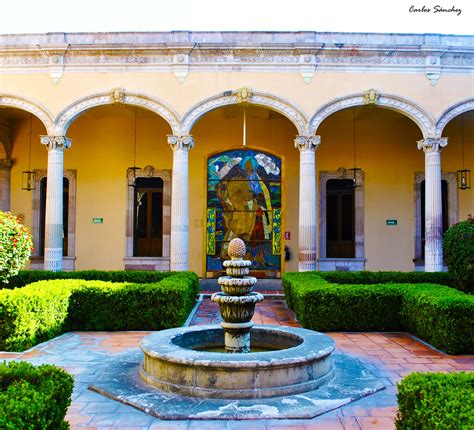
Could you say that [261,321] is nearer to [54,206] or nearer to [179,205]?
[179,205]

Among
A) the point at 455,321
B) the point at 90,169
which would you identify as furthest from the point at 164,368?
the point at 90,169

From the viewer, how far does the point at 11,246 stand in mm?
7914

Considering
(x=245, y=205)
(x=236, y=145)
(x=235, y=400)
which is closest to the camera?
(x=235, y=400)

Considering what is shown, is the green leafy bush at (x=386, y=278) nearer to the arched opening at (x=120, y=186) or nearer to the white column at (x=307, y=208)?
the white column at (x=307, y=208)

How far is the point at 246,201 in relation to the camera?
14.8 m

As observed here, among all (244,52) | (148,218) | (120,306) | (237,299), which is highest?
(244,52)

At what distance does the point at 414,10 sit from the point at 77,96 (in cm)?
854

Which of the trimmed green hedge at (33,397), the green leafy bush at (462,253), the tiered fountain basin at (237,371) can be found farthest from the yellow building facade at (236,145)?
the trimmed green hedge at (33,397)

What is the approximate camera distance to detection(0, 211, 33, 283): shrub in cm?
780

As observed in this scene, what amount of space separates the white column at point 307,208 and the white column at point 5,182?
934cm

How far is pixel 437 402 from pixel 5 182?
15.3 meters

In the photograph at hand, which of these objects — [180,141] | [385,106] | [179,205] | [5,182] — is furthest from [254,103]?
[5,182]

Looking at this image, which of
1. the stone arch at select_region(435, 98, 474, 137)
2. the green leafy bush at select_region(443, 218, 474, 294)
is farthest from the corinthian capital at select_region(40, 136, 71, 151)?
the stone arch at select_region(435, 98, 474, 137)

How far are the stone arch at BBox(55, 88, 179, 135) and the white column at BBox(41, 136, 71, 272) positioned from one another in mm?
355
